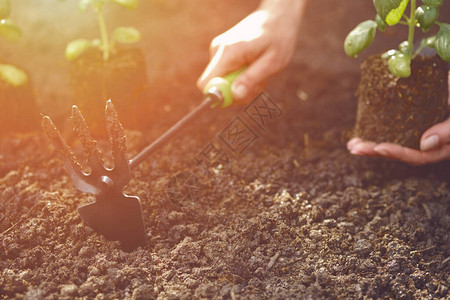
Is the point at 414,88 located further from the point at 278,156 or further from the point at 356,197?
the point at 278,156

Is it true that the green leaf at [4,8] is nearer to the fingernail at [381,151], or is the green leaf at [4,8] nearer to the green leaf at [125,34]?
the green leaf at [125,34]

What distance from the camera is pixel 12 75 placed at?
1.88 metres

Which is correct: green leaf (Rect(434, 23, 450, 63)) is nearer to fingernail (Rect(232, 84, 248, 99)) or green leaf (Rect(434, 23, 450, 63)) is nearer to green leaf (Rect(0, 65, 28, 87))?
fingernail (Rect(232, 84, 248, 99))

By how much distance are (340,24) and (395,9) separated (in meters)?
1.58

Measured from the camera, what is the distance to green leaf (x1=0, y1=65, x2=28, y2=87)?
1.87 metres

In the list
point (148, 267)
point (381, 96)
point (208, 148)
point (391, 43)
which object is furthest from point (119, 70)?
point (391, 43)

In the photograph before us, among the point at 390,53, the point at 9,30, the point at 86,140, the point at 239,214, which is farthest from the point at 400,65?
the point at 9,30

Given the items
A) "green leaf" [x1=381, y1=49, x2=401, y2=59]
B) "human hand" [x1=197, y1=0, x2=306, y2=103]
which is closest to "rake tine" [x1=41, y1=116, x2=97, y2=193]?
"human hand" [x1=197, y1=0, x2=306, y2=103]

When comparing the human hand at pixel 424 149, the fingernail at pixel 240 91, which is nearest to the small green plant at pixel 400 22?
the human hand at pixel 424 149

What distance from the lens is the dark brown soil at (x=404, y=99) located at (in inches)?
65.4

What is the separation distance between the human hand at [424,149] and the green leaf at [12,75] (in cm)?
154

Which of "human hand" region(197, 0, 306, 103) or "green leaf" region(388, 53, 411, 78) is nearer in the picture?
"green leaf" region(388, 53, 411, 78)

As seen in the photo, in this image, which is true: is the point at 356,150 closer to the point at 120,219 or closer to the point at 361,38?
the point at 361,38

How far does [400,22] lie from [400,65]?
0.17 metres
